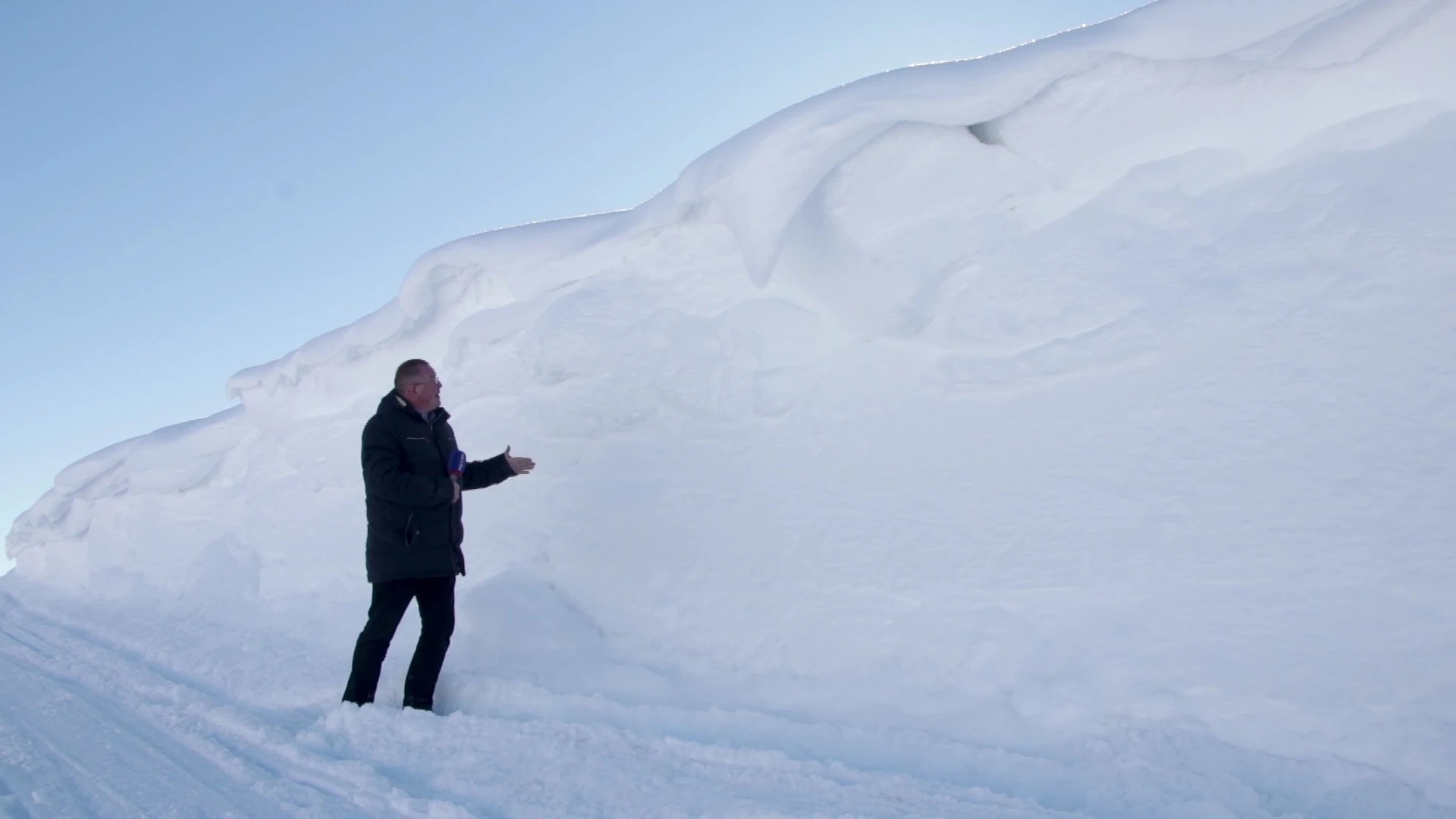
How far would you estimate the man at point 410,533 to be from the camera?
3600 mm

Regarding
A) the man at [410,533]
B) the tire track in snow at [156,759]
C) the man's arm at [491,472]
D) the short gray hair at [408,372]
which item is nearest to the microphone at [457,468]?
the man at [410,533]

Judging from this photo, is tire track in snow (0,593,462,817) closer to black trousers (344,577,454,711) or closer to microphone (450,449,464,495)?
black trousers (344,577,454,711)

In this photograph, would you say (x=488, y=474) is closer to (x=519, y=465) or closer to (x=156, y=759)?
(x=519, y=465)

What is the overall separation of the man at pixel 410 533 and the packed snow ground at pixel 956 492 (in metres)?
0.25

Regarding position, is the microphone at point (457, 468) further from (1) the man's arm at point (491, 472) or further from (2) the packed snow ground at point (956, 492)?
(2) the packed snow ground at point (956, 492)

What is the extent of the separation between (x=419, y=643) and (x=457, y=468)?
673mm

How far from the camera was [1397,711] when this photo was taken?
97.9 inches

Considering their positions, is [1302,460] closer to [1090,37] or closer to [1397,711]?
[1397,711]

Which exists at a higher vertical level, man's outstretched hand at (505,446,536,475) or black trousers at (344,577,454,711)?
man's outstretched hand at (505,446,536,475)

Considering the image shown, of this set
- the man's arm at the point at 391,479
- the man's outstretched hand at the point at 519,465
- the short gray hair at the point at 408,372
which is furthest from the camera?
the man's outstretched hand at the point at 519,465

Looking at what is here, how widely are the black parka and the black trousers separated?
70mm

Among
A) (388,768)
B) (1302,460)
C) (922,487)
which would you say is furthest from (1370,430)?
(388,768)

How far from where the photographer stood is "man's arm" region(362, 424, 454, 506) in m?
3.58

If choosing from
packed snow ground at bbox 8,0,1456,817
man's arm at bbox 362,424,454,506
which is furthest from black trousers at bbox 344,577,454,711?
man's arm at bbox 362,424,454,506
